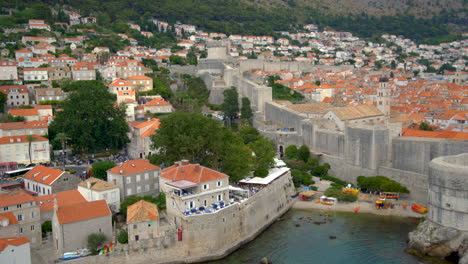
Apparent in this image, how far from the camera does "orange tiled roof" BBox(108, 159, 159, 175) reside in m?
26.4

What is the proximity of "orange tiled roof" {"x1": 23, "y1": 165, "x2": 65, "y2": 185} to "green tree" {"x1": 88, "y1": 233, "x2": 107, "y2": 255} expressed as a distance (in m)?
6.04

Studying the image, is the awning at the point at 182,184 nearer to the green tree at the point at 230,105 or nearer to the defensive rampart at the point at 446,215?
the defensive rampart at the point at 446,215

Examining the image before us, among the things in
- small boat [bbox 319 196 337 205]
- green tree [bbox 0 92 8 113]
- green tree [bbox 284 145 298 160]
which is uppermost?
green tree [bbox 0 92 8 113]

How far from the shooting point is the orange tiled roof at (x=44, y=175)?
85.8 feet

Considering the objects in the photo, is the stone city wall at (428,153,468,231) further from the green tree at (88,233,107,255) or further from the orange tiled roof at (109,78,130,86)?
the orange tiled roof at (109,78,130,86)

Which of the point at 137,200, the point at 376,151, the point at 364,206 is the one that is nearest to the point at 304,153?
the point at 376,151

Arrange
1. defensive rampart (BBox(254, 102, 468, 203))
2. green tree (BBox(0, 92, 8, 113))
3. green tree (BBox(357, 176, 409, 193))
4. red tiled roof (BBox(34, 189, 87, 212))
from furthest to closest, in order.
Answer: green tree (BBox(0, 92, 8, 113)) < green tree (BBox(357, 176, 409, 193)) < defensive rampart (BBox(254, 102, 468, 203)) < red tiled roof (BBox(34, 189, 87, 212))

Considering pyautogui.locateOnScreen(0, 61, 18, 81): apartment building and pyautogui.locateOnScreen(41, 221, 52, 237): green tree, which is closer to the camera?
pyautogui.locateOnScreen(41, 221, 52, 237): green tree

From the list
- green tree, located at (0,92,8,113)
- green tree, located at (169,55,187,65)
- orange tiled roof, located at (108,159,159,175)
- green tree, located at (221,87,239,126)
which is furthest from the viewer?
green tree, located at (169,55,187,65)

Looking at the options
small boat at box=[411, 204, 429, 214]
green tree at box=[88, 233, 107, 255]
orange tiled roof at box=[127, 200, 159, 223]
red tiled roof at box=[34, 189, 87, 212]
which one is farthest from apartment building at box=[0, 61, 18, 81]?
small boat at box=[411, 204, 429, 214]

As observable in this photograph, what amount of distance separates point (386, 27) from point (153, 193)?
4309 inches

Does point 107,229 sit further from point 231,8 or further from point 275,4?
point 275,4

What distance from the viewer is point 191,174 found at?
24234 millimetres

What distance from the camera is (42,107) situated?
3791cm
